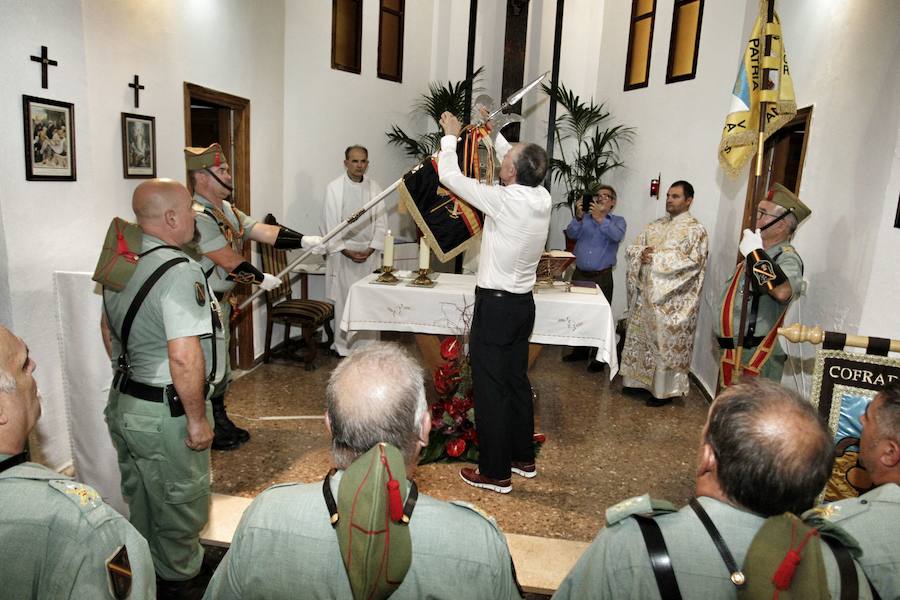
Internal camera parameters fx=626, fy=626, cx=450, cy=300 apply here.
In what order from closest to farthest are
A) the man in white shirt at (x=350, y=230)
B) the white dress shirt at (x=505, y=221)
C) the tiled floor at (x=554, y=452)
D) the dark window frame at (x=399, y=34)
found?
the white dress shirt at (x=505, y=221), the tiled floor at (x=554, y=452), the man in white shirt at (x=350, y=230), the dark window frame at (x=399, y=34)

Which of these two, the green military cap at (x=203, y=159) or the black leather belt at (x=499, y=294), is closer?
the black leather belt at (x=499, y=294)

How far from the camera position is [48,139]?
2.98 m

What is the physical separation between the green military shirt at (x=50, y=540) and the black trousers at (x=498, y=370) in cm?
225

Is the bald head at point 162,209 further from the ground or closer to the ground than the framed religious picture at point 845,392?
further from the ground

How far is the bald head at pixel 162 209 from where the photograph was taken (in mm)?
2156

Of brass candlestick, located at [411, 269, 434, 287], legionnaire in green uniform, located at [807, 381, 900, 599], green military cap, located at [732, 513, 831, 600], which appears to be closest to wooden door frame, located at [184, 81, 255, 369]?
brass candlestick, located at [411, 269, 434, 287]

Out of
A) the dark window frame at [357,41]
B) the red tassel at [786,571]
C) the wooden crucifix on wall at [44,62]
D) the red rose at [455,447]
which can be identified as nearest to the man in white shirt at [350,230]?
the dark window frame at [357,41]

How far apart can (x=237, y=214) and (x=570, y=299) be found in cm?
215

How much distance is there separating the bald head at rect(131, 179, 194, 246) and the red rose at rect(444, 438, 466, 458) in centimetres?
209

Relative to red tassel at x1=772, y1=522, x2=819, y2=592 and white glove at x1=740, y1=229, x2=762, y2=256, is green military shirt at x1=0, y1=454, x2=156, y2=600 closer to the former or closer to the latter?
red tassel at x1=772, y1=522, x2=819, y2=592

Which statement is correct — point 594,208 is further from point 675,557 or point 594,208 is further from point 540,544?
point 675,557

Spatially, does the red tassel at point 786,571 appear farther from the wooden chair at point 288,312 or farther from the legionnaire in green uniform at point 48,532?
the wooden chair at point 288,312

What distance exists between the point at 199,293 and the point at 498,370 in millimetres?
1642

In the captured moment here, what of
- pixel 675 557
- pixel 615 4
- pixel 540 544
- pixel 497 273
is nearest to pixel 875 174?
pixel 497 273
